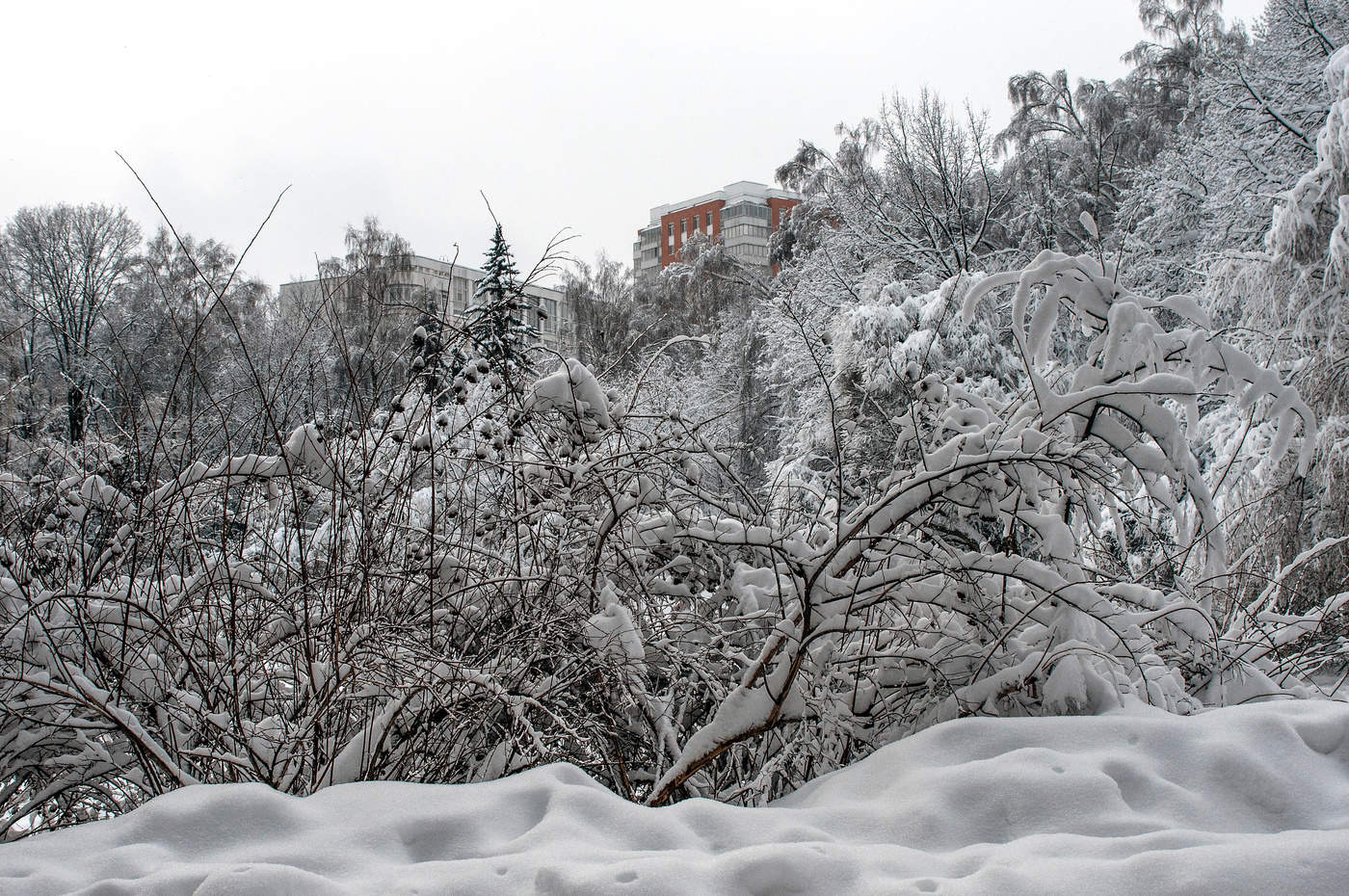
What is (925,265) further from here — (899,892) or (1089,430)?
(899,892)

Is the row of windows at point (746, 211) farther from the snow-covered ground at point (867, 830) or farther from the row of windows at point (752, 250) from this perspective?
the snow-covered ground at point (867, 830)

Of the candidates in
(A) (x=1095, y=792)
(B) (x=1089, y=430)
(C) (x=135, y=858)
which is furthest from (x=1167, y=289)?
(C) (x=135, y=858)

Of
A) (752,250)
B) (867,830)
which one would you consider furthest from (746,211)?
(867,830)

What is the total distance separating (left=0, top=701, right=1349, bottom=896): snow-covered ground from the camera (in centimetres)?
150

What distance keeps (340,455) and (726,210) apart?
6570 cm

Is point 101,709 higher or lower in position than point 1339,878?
higher

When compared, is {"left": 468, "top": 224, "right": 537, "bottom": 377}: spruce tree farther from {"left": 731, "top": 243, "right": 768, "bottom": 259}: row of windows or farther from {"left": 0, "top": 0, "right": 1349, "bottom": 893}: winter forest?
{"left": 731, "top": 243, "right": 768, "bottom": 259}: row of windows

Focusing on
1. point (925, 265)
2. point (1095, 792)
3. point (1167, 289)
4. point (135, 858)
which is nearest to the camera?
point (135, 858)

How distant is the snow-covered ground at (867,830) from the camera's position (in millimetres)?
1498

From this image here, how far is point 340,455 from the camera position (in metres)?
2.60

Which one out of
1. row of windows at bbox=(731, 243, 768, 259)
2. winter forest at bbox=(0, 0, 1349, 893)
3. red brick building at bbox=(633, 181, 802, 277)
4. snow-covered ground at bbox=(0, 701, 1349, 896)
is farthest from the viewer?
red brick building at bbox=(633, 181, 802, 277)

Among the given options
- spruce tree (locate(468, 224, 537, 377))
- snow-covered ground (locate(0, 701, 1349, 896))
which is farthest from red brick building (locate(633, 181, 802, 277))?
snow-covered ground (locate(0, 701, 1349, 896))

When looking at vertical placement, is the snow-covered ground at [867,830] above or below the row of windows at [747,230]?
below

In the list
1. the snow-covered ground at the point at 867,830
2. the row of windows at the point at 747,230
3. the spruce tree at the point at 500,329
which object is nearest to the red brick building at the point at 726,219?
the row of windows at the point at 747,230
